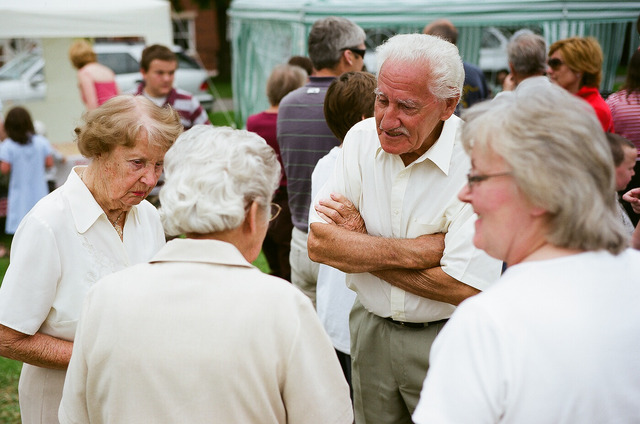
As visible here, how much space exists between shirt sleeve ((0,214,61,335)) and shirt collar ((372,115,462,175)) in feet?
4.46

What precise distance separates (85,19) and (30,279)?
8.10 metres

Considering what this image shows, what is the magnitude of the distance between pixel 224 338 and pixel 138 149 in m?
1.08

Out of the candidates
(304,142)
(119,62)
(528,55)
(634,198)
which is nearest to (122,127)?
(304,142)

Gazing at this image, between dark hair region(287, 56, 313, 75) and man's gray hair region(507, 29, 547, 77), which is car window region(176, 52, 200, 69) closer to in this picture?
dark hair region(287, 56, 313, 75)

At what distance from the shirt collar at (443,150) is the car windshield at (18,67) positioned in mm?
12842

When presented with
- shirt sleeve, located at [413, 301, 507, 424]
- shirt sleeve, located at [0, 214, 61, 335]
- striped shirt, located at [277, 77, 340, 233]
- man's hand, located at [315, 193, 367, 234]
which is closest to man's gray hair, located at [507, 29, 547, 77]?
striped shirt, located at [277, 77, 340, 233]

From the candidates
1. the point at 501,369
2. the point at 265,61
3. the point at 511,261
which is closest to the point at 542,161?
the point at 511,261

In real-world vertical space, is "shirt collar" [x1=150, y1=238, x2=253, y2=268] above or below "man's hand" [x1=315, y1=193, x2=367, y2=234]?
above

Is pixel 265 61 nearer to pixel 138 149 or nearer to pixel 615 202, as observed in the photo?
pixel 138 149

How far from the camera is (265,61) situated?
38.0ft

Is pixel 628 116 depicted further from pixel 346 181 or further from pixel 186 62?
pixel 186 62

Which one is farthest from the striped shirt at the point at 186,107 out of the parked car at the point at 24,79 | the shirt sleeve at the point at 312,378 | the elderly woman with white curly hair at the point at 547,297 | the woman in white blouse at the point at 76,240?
the parked car at the point at 24,79

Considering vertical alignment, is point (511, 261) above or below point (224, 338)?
above

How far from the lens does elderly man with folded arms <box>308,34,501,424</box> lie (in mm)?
2434
